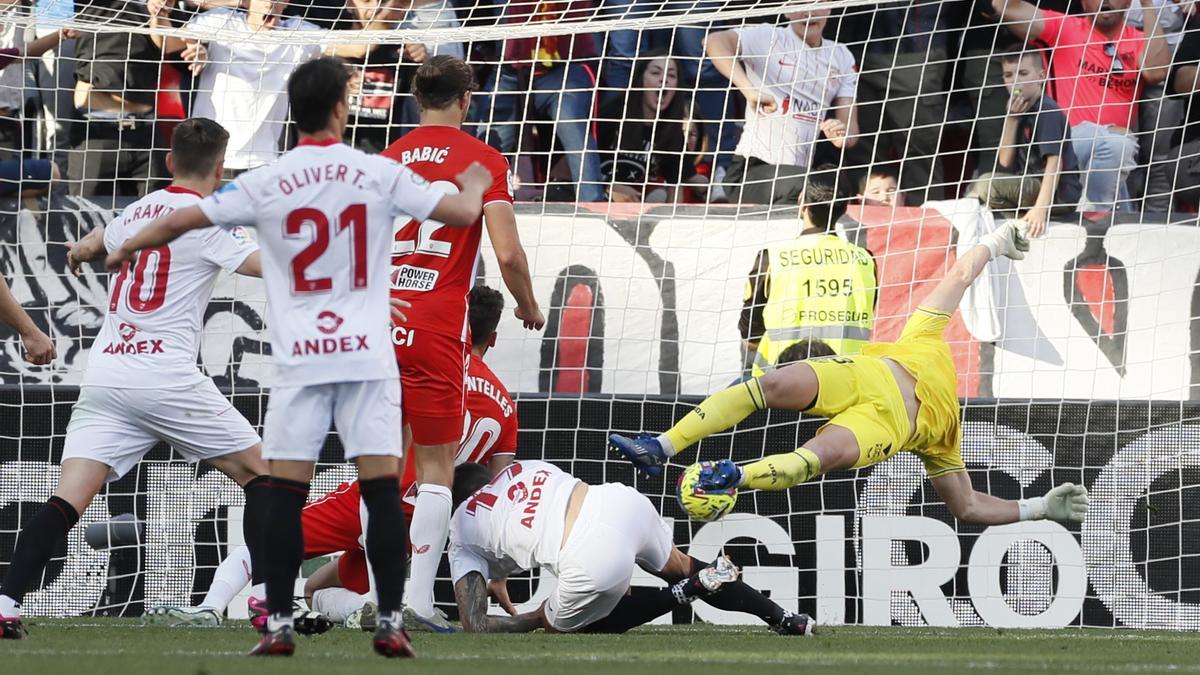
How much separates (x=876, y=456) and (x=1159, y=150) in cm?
382

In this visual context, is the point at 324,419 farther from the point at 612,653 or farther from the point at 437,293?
Result: the point at 437,293

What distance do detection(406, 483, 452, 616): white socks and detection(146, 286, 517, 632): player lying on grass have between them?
0.47 ft

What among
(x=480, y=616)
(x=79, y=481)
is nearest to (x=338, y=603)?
(x=480, y=616)

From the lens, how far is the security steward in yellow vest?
816 cm

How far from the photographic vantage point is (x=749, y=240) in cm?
838

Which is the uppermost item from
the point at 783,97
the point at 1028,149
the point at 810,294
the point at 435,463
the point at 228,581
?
the point at 783,97

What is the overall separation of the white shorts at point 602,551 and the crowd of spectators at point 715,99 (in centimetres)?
300

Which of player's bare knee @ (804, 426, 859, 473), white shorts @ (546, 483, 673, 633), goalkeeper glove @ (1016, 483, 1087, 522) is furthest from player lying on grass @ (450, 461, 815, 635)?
goalkeeper glove @ (1016, 483, 1087, 522)

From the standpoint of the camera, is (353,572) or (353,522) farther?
(353,572)

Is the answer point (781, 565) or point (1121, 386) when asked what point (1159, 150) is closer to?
point (1121, 386)

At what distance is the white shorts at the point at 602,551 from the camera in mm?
5738

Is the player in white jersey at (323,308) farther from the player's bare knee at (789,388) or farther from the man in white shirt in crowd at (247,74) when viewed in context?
the man in white shirt in crowd at (247,74)

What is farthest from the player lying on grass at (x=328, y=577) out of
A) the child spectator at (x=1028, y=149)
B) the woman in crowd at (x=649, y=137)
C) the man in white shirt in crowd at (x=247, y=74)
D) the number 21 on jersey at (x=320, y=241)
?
the child spectator at (x=1028, y=149)

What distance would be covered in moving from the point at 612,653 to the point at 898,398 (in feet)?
7.10
